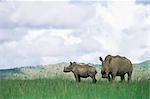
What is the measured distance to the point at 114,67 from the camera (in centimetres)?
1423

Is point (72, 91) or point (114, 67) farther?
point (114, 67)

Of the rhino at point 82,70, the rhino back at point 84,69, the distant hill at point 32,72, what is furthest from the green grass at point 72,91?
the rhino back at point 84,69

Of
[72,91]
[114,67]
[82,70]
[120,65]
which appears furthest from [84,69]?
[72,91]

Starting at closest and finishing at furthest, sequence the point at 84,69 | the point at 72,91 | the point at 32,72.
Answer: the point at 72,91, the point at 32,72, the point at 84,69

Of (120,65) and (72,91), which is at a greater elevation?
(120,65)

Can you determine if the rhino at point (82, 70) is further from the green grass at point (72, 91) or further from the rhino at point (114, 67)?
the green grass at point (72, 91)

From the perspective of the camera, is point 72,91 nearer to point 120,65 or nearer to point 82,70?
point 120,65

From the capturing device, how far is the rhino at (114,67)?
1385cm

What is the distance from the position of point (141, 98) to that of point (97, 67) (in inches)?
243

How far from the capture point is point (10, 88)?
10.5 m

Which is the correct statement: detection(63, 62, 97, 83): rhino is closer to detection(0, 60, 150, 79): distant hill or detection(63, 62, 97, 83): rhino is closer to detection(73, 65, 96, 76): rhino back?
detection(73, 65, 96, 76): rhino back

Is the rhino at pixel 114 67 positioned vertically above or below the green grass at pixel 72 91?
above

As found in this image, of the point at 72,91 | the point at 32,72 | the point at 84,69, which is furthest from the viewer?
the point at 84,69

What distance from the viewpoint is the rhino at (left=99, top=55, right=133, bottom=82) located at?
→ 1385 cm
